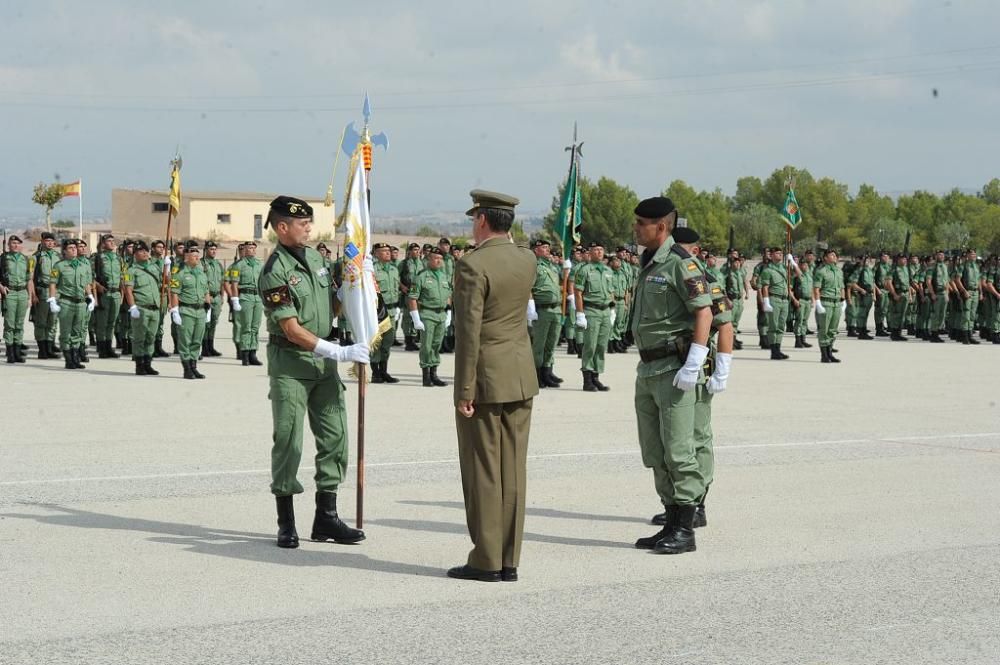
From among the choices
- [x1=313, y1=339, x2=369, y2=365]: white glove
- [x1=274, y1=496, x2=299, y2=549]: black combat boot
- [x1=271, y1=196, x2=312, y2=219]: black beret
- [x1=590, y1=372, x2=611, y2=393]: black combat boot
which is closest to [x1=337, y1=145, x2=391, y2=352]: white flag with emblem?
[x1=313, y1=339, x2=369, y2=365]: white glove

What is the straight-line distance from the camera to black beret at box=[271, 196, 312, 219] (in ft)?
22.0

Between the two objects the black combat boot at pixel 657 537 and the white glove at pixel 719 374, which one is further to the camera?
the white glove at pixel 719 374

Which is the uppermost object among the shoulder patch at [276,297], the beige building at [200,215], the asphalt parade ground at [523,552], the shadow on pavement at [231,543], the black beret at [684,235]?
the beige building at [200,215]

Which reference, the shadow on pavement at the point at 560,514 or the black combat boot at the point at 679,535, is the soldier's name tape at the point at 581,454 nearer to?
the shadow on pavement at the point at 560,514

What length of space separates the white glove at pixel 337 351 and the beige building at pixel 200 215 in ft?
229

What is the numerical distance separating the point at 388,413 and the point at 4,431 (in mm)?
3610

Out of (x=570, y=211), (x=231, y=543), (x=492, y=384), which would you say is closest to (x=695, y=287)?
Result: (x=492, y=384)

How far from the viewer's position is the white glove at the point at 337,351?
21.5 feet

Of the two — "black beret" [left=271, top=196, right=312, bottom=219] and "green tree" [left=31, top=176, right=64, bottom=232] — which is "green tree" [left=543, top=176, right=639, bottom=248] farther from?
"black beret" [left=271, top=196, right=312, bottom=219]

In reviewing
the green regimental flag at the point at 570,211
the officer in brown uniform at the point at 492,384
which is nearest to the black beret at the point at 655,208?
the officer in brown uniform at the point at 492,384

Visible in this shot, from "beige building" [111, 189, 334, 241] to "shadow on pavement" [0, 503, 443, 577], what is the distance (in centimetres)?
6895

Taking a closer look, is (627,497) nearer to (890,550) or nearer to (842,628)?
(890,550)

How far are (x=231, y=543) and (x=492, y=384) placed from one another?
1.85 m

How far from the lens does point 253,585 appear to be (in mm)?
5887
